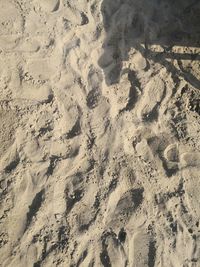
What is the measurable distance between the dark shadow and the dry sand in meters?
0.01

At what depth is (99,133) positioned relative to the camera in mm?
4512

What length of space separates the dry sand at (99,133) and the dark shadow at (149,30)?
0.01 m

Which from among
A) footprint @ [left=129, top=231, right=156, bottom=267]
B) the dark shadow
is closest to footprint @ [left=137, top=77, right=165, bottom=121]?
the dark shadow

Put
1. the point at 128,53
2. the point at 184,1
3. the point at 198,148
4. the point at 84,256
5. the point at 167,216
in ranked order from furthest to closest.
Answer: the point at 184,1
the point at 128,53
the point at 198,148
the point at 167,216
the point at 84,256

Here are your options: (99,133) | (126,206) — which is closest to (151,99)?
(99,133)

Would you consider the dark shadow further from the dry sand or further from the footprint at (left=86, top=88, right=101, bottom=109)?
the footprint at (left=86, top=88, right=101, bottom=109)

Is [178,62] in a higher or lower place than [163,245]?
higher

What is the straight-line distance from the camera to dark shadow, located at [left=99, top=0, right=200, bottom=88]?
16.6ft

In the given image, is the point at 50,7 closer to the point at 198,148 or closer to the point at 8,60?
the point at 8,60

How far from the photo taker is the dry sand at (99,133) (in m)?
3.98

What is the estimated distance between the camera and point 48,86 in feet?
15.4

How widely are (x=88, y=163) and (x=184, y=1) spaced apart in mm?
2819

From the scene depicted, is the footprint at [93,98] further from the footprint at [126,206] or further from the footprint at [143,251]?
the footprint at [143,251]

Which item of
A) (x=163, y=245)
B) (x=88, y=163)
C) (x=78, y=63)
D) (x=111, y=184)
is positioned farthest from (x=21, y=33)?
(x=163, y=245)
